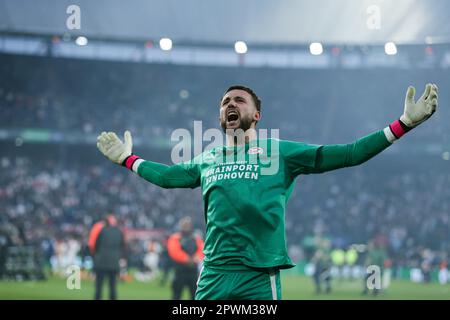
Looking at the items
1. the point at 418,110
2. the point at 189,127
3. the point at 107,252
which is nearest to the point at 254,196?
the point at 418,110

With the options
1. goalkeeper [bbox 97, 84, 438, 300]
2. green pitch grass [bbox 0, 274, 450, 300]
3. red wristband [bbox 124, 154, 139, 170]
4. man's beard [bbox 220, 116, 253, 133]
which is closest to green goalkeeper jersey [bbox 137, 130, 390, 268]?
goalkeeper [bbox 97, 84, 438, 300]

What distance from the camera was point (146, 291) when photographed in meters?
16.9

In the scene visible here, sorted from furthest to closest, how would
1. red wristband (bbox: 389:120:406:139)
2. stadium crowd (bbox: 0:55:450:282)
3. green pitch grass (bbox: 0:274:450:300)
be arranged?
1. stadium crowd (bbox: 0:55:450:282)
2. green pitch grass (bbox: 0:274:450:300)
3. red wristband (bbox: 389:120:406:139)

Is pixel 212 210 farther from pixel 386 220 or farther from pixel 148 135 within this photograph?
pixel 148 135

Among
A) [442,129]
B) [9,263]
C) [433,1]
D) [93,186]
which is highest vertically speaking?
[433,1]

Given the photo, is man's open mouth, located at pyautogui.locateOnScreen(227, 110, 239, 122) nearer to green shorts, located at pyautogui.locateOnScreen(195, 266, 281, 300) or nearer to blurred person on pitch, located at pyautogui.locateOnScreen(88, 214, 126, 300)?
green shorts, located at pyautogui.locateOnScreen(195, 266, 281, 300)

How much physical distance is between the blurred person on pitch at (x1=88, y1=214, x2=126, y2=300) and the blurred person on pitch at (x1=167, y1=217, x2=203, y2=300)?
4.45ft

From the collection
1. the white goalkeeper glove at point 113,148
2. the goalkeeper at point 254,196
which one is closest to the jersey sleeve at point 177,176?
the goalkeeper at point 254,196

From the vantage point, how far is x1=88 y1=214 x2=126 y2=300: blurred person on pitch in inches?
492

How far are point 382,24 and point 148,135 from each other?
15.8 m

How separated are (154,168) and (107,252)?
8474 millimetres

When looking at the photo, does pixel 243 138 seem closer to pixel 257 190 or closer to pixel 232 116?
pixel 232 116
